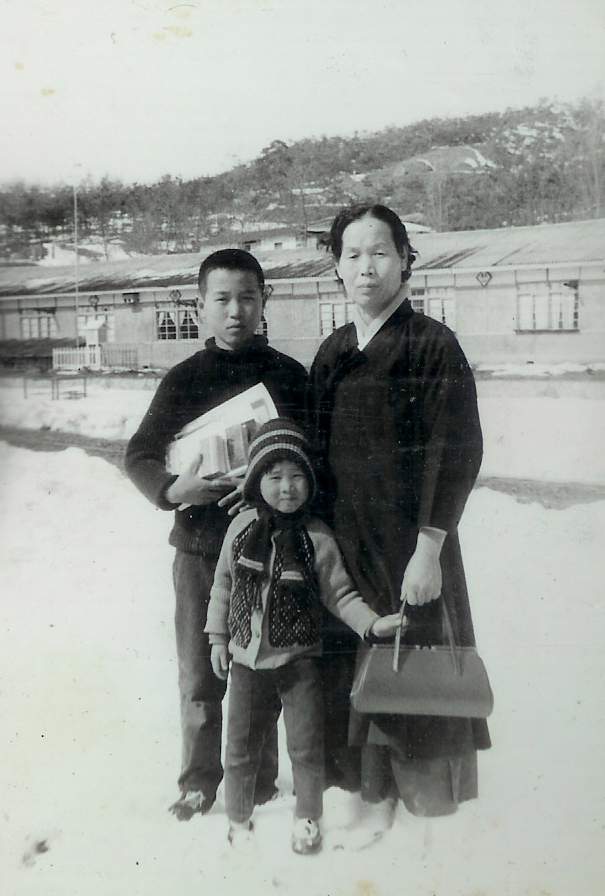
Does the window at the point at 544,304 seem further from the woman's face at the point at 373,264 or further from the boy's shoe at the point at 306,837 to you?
the boy's shoe at the point at 306,837

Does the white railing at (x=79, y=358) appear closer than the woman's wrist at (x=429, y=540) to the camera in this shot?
No

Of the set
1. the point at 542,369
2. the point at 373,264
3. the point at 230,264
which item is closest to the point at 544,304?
the point at 542,369

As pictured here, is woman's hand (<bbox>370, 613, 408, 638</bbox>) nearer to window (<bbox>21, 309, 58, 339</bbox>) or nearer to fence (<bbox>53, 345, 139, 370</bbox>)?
fence (<bbox>53, 345, 139, 370</bbox>)

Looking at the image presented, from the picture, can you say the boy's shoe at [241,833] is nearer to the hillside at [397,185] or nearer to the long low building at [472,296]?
the long low building at [472,296]

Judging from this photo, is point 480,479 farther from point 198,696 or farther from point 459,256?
point 198,696

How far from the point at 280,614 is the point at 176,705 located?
31 centimetres

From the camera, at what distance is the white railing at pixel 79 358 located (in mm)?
1497

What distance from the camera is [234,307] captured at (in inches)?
54.9

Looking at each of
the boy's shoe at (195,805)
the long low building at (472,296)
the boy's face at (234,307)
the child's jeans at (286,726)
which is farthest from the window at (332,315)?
the boy's shoe at (195,805)

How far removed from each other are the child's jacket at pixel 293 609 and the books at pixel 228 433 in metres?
0.10

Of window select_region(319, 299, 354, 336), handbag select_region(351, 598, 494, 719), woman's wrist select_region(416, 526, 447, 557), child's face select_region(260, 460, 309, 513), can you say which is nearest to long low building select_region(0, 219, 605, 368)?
window select_region(319, 299, 354, 336)

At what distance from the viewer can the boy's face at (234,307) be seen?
4.58 feet

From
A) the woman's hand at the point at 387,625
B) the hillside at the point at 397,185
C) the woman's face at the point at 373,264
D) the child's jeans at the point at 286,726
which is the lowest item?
the child's jeans at the point at 286,726

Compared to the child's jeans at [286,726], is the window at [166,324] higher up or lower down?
higher up
